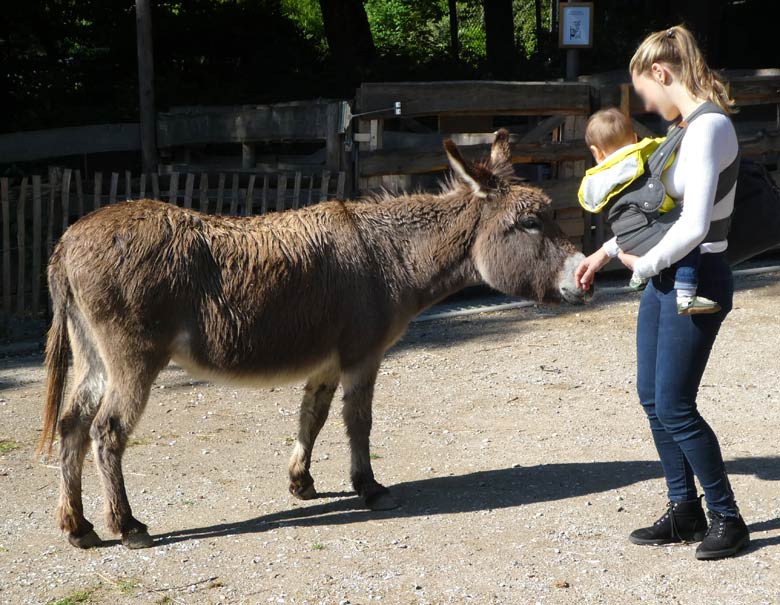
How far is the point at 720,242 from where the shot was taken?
3.87 m

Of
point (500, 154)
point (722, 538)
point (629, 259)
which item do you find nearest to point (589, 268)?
point (629, 259)

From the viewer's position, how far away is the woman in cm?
366

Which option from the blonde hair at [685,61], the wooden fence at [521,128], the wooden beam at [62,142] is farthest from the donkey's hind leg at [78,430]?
the wooden beam at [62,142]

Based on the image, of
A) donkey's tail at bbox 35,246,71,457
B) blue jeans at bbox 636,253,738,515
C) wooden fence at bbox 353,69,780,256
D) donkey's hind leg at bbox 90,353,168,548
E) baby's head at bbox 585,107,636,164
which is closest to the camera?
blue jeans at bbox 636,253,738,515

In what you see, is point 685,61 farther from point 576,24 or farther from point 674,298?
point 576,24

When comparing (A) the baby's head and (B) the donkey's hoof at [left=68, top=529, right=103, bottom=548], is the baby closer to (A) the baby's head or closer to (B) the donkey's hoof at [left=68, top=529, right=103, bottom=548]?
(A) the baby's head

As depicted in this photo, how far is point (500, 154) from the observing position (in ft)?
17.1

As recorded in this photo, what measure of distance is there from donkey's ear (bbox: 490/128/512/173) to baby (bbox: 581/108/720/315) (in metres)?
0.87

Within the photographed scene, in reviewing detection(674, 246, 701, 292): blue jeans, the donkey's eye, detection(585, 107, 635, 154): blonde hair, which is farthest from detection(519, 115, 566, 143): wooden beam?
detection(674, 246, 701, 292): blue jeans

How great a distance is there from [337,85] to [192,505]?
32.5ft

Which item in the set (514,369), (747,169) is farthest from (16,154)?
(747,169)

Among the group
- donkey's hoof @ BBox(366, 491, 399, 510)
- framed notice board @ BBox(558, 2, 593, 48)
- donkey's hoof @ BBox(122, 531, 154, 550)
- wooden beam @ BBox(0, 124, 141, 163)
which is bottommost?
donkey's hoof @ BBox(366, 491, 399, 510)

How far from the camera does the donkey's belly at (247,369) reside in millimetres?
4551

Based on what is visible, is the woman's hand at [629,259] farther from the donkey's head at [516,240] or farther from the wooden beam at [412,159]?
the wooden beam at [412,159]
